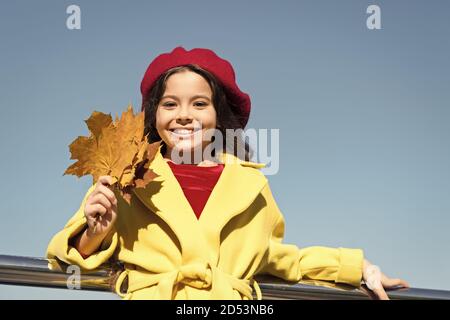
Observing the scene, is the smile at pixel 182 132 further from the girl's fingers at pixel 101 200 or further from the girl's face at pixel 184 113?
the girl's fingers at pixel 101 200

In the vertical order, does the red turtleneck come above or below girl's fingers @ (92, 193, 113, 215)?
above

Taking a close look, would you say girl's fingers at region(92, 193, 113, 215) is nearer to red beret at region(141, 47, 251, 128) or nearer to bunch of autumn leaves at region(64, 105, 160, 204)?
bunch of autumn leaves at region(64, 105, 160, 204)

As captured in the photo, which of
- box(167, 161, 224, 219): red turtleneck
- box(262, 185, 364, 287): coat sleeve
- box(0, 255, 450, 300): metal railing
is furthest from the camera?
box(262, 185, 364, 287): coat sleeve

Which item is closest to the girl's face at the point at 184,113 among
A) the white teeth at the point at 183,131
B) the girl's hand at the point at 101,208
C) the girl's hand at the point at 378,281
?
the white teeth at the point at 183,131

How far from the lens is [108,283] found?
6.72ft

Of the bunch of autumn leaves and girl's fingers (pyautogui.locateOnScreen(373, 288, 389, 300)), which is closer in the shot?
the bunch of autumn leaves

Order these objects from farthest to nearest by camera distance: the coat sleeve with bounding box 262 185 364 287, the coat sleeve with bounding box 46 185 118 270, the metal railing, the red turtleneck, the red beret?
the red beret → the coat sleeve with bounding box 262 185 364 287 → the red turtleneck → the coat sleeve with bounding box 46 185 118 270 → the metal railing

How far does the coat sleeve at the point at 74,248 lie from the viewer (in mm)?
2014

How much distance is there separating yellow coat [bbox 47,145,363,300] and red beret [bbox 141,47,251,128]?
0.36 m

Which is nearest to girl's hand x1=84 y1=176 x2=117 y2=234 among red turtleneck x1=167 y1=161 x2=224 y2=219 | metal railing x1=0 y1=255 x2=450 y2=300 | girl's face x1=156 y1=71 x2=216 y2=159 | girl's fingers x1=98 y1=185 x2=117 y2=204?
girl's fingers x1=98 y1=185 x2=117 y2=204

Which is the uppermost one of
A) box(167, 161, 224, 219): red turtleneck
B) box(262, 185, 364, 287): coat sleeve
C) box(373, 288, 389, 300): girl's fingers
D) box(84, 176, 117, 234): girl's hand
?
box(167, 161, 224, 219): red turtleneck

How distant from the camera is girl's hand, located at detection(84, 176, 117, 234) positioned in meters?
1.97

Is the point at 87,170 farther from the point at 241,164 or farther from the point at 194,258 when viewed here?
the point at 241,164

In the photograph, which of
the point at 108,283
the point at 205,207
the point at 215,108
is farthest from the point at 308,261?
the point at 108,283
